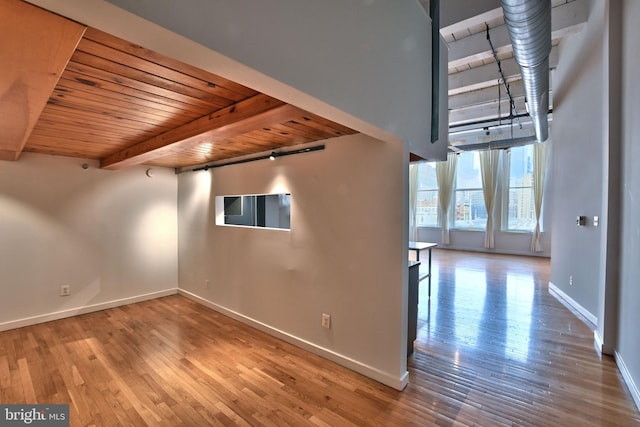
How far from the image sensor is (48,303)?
3.71m

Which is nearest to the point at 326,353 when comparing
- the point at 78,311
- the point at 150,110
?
the point at 150,110

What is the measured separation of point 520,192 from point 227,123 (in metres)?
8.99

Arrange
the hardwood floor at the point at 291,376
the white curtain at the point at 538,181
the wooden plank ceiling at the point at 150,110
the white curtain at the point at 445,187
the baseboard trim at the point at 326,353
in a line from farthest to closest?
the white curtain at the point at 445,187 < the white curtain at the point at 538,181 < the baseboard trim at the point at 326,353 < the hardwood floor at the point at 291,376 < the wooden plank ceiling at the point at 150,110

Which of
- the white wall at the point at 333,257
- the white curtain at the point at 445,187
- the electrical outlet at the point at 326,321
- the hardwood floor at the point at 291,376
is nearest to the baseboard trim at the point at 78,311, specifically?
the hardwood floor at the point at 291,376

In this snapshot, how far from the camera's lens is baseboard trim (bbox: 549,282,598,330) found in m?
3.50

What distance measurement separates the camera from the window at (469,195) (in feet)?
29.5

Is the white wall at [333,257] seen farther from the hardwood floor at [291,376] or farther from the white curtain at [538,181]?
the white curtain at [538,181]

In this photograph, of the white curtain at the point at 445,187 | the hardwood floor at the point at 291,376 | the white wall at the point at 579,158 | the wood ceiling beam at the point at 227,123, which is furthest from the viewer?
the white curtain at the point at 445,187

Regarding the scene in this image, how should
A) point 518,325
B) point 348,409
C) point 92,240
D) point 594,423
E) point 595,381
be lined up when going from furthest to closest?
point 92,240
point 518,325
point 595,381
point 348,409
point 594,423

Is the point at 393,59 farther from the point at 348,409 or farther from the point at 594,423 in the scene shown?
the point at 594,423

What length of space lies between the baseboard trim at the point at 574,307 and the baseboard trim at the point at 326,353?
2.83 metres

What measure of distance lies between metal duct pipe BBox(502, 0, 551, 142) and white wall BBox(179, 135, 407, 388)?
1231 millimetres

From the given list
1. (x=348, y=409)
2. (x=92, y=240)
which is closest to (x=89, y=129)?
(x=92, y=240)

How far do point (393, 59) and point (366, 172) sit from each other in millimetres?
870
